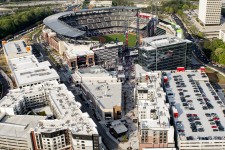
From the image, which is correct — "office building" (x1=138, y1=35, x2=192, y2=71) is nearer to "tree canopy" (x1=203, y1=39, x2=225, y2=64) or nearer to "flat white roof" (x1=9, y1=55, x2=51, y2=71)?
"tree canopy" (x1=203, y1=39, x2=225, y2=64)

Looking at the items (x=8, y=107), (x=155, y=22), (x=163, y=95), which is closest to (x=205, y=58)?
(x=155, y=22)

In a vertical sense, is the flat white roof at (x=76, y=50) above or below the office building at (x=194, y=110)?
above

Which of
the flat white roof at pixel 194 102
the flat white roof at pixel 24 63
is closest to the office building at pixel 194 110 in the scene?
the flat white roof at pixel 194 102

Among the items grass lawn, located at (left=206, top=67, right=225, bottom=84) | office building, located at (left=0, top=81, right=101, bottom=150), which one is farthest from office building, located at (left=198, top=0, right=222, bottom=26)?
office building, located at (left=0, top=81, right=101, bottom=150)

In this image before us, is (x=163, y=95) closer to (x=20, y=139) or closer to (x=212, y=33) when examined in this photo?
(x=20, y=139)

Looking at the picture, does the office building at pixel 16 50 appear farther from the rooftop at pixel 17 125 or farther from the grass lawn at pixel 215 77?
the grass lawn at pixel 215 77
